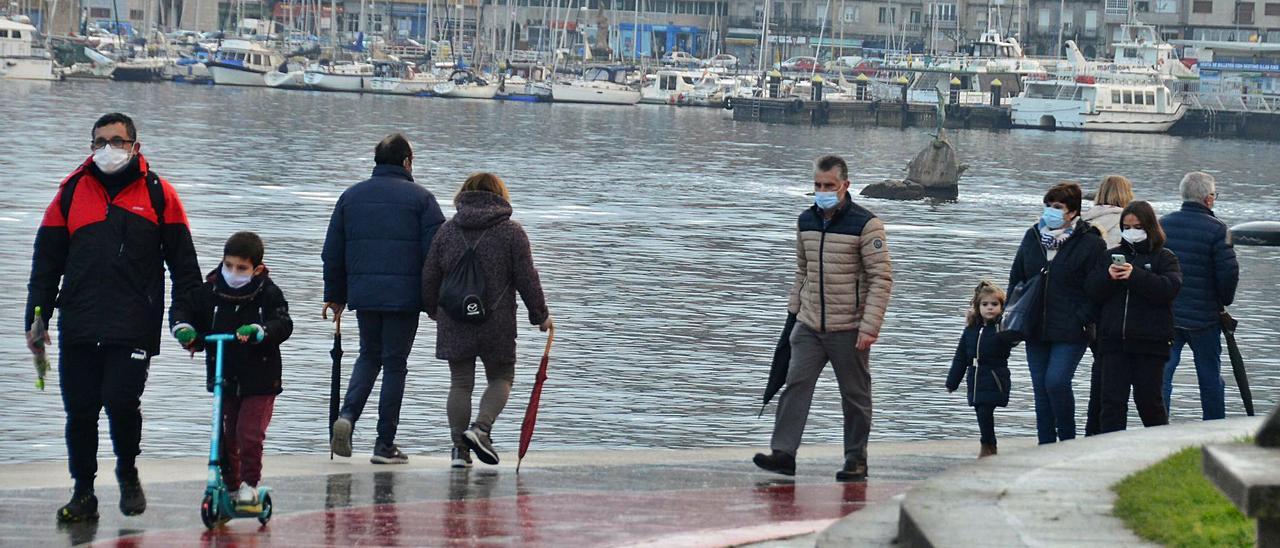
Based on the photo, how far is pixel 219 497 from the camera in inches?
317

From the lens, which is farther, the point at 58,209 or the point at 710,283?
the point at 710,283

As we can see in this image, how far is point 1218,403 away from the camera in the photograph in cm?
1181

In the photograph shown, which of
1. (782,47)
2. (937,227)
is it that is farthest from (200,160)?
(782,47)

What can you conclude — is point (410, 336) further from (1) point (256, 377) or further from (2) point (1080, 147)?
(2) point (1080, 147)

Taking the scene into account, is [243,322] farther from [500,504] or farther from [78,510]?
[500,504]

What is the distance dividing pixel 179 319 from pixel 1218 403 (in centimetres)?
617

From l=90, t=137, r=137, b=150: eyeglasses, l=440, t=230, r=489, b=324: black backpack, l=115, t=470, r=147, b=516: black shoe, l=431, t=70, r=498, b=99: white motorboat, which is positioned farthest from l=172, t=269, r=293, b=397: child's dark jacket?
l=431, t=70, r=498, b=99: white motorboat

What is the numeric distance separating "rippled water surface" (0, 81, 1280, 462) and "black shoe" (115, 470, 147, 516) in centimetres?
296

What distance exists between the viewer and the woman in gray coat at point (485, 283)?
10008 mm

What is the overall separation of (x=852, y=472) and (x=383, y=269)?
2.47 m

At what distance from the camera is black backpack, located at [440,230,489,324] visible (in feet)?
32.6

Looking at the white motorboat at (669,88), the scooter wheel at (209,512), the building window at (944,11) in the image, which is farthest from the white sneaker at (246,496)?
the building window at (944,11)

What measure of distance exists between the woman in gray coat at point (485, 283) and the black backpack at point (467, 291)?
0.10 ft

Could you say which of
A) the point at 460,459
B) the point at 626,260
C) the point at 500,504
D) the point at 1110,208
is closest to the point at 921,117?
the point at 626,260
